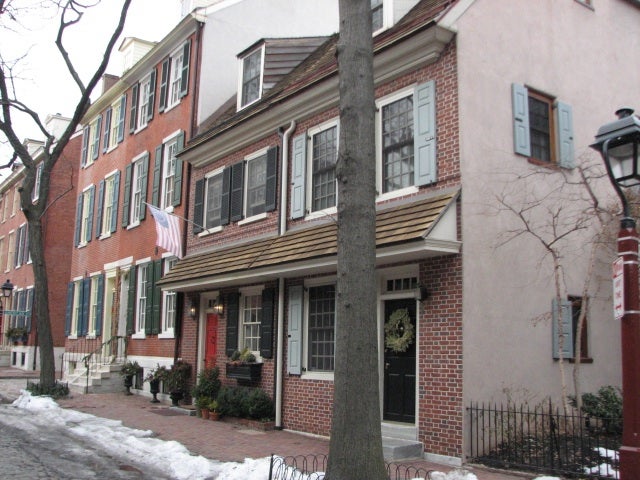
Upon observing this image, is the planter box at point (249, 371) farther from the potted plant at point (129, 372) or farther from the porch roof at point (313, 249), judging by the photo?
the potted plant at point (129, 372)

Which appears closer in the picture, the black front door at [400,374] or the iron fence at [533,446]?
the iron fence at [533,446]

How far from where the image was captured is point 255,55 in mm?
17094

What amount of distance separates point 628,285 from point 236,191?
10.9 metres

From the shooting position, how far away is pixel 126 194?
21.4 metres

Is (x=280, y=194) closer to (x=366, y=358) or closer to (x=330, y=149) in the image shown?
(x=330, y=149)

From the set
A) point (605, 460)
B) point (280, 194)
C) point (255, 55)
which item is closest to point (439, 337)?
point (605, 460)

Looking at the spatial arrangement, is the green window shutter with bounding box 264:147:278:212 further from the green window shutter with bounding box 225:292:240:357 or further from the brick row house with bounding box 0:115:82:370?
the brick row house with bounding box 0:115:82:370

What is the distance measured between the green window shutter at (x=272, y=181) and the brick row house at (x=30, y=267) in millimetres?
16386

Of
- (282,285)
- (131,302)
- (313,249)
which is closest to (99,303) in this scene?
(131,302)

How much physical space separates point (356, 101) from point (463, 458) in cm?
506

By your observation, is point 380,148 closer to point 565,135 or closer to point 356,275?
point 565,135

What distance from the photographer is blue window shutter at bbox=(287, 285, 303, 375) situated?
12242 mm

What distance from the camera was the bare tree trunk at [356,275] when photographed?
20.5ft

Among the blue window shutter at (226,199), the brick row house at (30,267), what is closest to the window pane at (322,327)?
the blue window shutter at (226,199)
